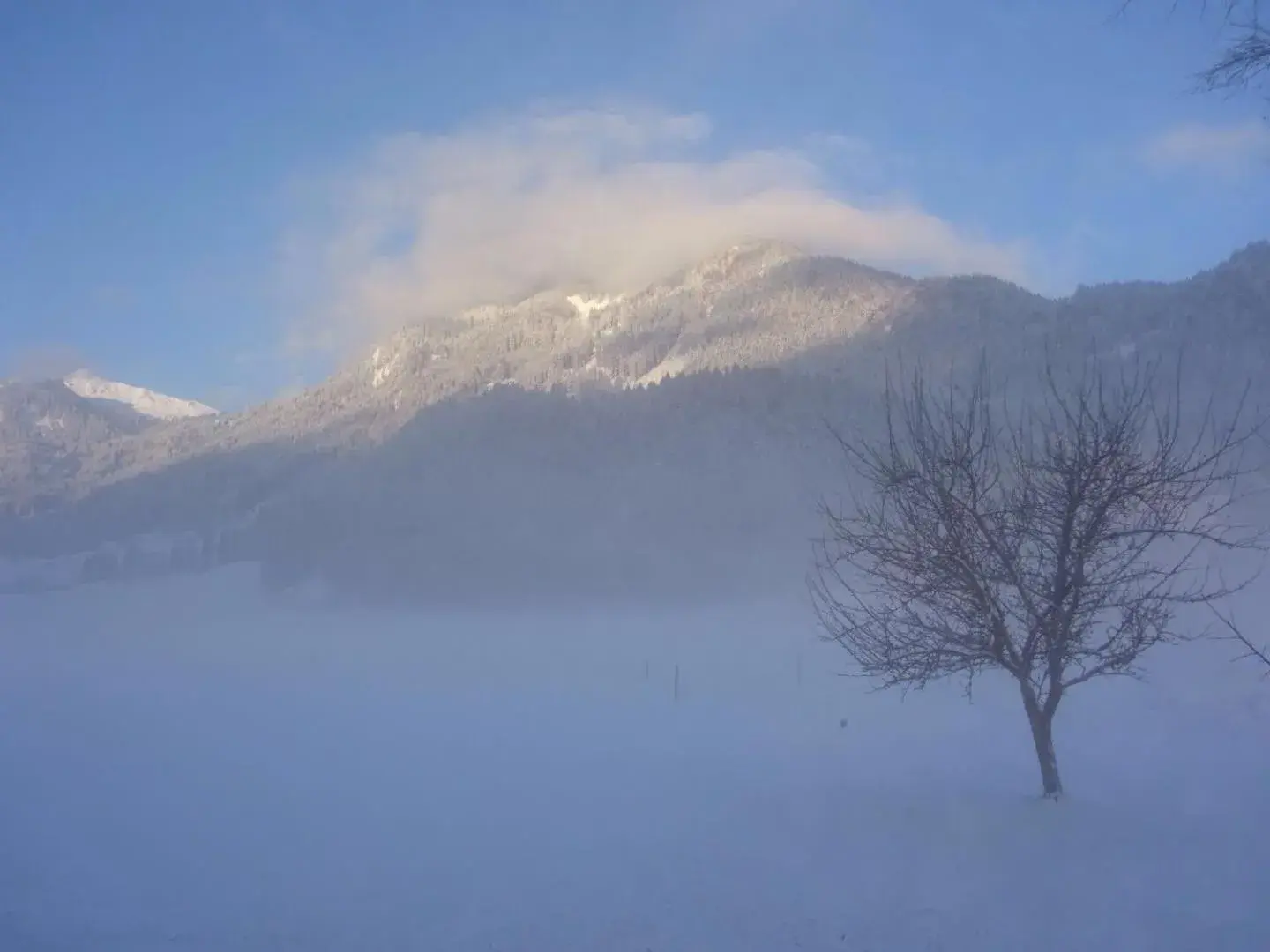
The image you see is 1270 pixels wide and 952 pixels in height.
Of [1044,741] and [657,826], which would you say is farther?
[657,826]

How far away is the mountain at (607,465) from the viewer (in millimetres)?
80625

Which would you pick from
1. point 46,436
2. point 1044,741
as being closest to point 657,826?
point 1044,741

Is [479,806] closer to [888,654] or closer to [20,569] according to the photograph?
[888,654]

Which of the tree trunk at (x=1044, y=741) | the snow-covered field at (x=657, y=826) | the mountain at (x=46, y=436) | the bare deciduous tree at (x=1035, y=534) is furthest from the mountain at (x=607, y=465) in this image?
the bare deciduous tree at (x=1035, y=534)

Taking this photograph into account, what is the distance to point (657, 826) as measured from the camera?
13.7 meters

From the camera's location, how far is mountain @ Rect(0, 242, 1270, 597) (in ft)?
265

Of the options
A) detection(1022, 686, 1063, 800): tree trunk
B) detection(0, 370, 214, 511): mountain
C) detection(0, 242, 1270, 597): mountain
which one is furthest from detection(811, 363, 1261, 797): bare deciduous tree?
detection(0, 370, 214, 511): mountain

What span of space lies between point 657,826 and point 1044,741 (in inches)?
216

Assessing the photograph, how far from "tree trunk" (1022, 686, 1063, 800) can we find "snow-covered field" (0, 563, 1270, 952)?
0.37 meters

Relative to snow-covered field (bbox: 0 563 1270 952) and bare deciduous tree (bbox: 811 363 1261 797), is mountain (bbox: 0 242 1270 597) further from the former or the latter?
bare deciduous tree (bbox: 811 363 1261 797)

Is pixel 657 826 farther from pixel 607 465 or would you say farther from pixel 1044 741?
pixel 607 465

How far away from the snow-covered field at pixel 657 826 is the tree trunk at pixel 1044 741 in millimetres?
371

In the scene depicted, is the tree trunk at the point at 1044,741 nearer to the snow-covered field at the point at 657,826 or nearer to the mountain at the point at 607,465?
the snow-covered field at the point at 657,826

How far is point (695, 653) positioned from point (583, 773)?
119ft
